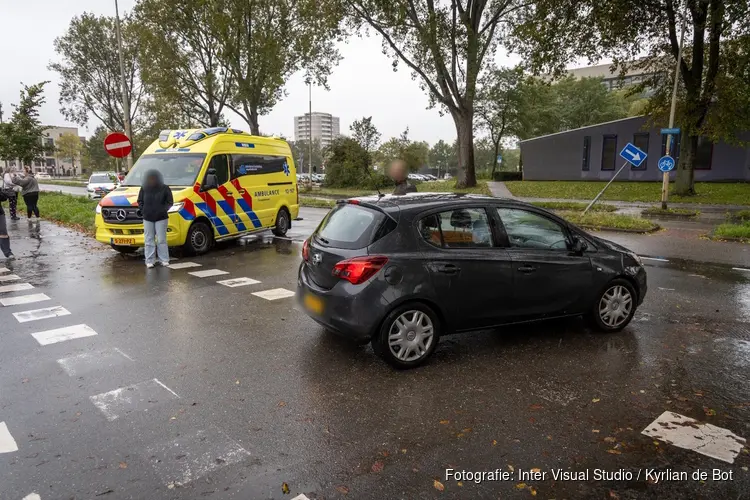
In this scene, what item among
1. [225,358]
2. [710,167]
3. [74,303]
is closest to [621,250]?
[225,358]

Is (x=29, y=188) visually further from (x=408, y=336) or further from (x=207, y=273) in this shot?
(x=408, y=336)

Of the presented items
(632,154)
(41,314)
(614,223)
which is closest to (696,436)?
(41,314)

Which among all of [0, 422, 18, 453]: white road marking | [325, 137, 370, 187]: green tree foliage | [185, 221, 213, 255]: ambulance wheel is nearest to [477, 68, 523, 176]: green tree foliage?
[325, 137, 370, 187]: green tree foliage

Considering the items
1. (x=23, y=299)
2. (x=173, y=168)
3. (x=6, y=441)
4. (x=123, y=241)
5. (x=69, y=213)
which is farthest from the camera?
(x=69, y=213)

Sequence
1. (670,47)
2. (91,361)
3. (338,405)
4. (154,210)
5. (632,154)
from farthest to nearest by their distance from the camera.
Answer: (670,47) < (632,154) < (154,210) < (91,361) < (338,405)

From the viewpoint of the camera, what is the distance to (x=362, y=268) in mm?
4375

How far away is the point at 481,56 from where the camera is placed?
26062 mm

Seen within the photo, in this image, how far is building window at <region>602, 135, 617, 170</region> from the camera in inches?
1379

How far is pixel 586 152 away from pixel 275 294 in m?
34.7

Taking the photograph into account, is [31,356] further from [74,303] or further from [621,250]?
[621,250]

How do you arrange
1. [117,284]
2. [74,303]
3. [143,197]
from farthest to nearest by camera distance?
[143,197] < [117,284] < [74,303]

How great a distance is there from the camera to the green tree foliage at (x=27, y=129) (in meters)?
25.4

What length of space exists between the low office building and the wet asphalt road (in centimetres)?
2892

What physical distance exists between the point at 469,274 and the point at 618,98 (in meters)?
61.5
